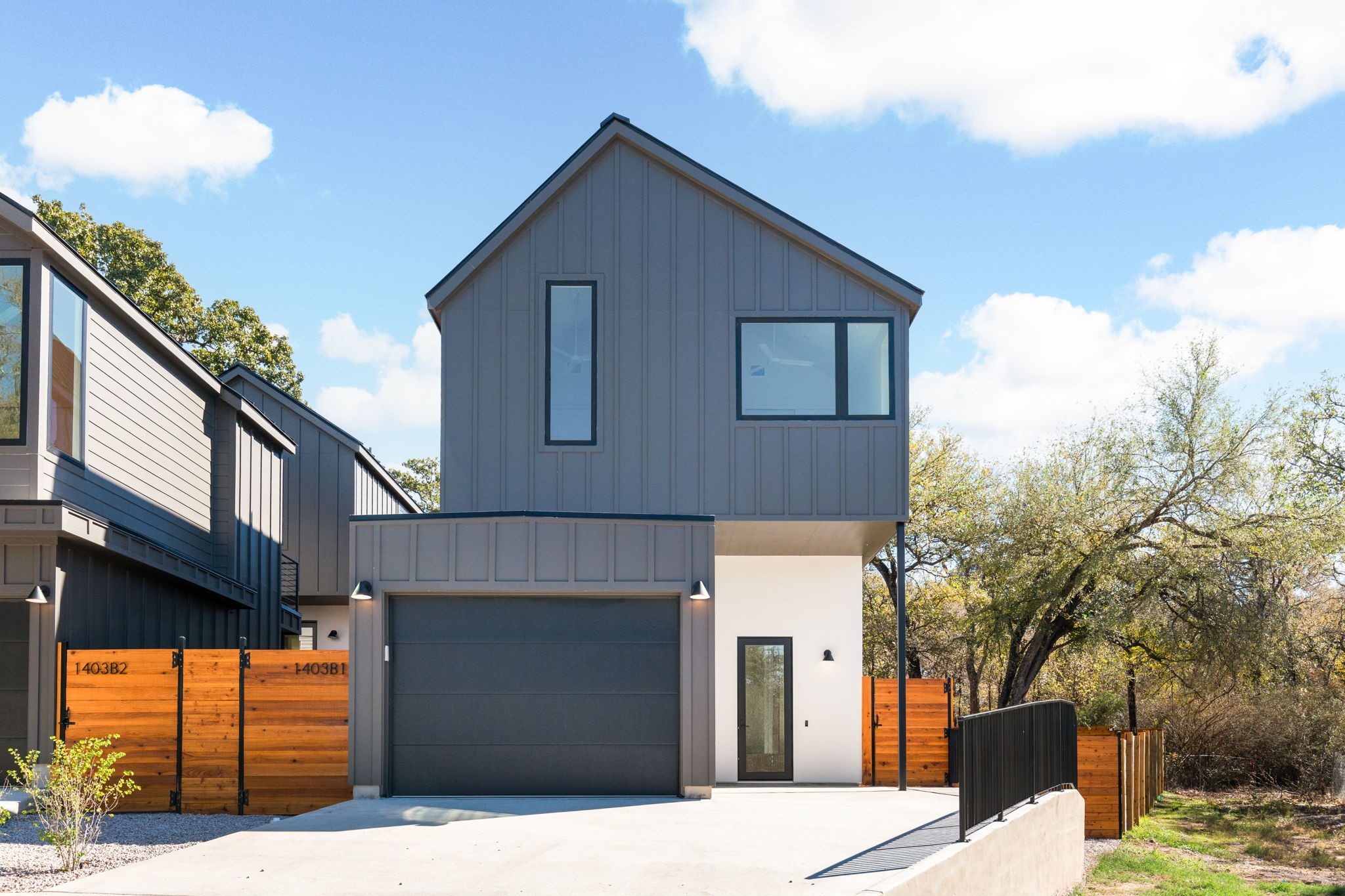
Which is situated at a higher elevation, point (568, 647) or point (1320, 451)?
point (1320, 451)

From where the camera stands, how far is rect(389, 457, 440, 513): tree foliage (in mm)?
50469

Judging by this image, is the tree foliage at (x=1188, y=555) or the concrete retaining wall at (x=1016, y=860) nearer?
the concrete retaining wall at (x=1016, y=860)

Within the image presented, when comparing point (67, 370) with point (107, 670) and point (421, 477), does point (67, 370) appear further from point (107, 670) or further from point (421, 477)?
point (421, 477)

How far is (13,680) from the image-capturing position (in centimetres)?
1131

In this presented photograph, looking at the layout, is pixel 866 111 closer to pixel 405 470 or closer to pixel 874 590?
pixel 874 590

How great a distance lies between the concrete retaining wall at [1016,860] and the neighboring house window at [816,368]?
4712 millimetres

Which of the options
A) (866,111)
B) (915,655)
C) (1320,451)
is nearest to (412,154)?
(866,111)

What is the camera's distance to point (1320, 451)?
20.2 meters

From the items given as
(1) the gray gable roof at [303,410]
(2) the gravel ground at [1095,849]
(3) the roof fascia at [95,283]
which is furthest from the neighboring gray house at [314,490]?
(2) the gravel ground at [1095,849]

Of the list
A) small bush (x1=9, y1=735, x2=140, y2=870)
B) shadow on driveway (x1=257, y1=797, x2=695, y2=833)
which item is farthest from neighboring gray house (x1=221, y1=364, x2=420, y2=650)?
small bush (x1=9, y1=735, x2=140, y2=870)

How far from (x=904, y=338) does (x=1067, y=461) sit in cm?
958

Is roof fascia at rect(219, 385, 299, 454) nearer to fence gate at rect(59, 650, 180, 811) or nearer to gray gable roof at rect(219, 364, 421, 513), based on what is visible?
gray gable roof at rect(219, 364, 421, 513)

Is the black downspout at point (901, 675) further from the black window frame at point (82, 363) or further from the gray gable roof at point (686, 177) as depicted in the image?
the black window frame at point (82, 363)

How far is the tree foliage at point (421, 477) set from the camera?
50469mm
